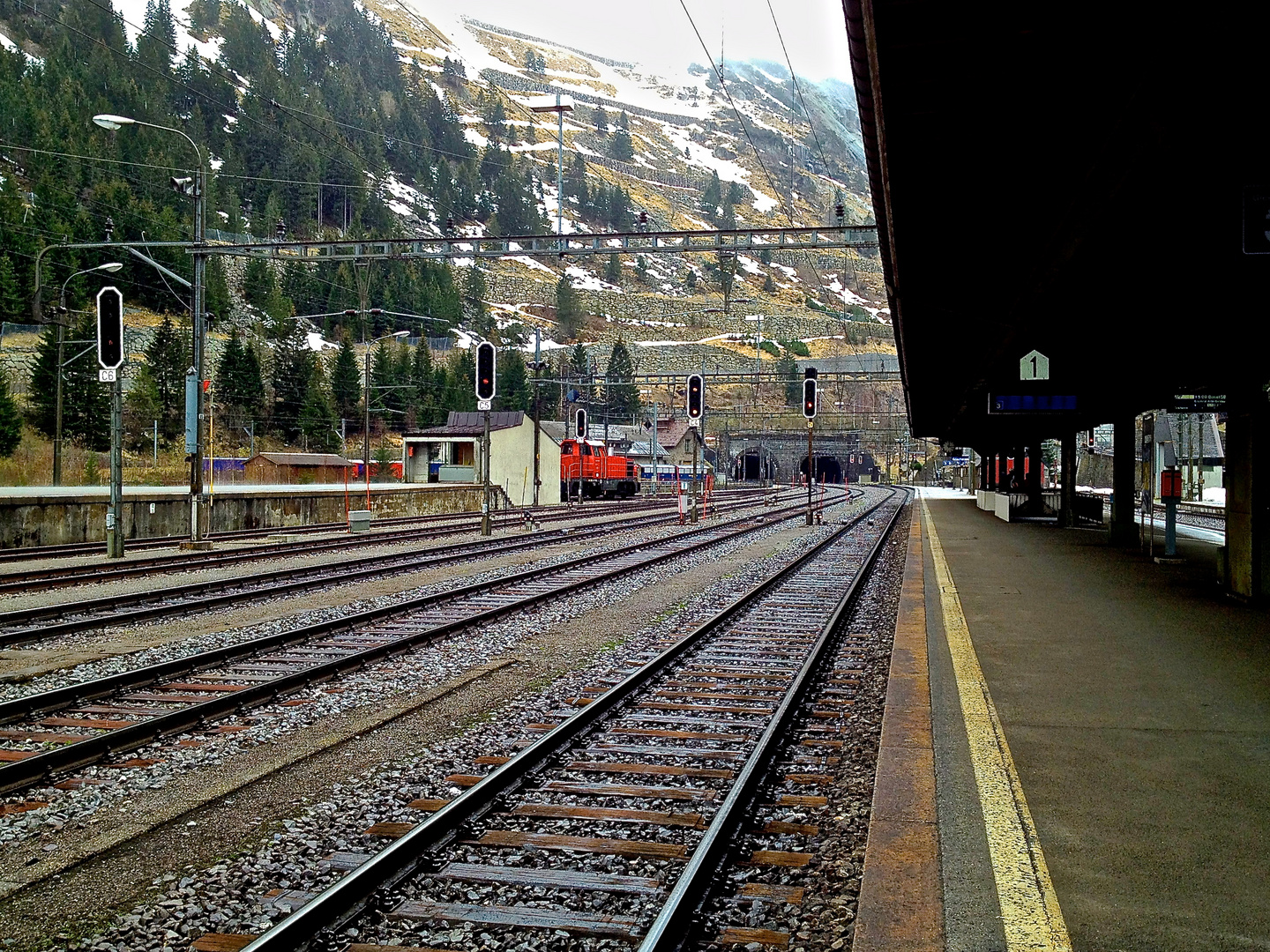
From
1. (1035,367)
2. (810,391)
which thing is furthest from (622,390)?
(1035,367)

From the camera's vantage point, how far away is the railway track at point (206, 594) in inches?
500

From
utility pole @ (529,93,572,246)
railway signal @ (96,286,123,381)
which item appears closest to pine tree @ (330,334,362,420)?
utility pole @ (529,93,572,246)

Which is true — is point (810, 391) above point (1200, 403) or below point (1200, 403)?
above

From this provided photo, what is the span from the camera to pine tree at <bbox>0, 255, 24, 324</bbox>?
7006 cm

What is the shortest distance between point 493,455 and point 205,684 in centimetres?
4245

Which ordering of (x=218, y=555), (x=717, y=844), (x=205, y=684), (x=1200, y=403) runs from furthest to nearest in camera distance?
(x=218, y=555) → (x=1200, y=403) → (x=205, y=684) → (x=717, y=844)

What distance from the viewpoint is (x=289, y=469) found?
201 feet

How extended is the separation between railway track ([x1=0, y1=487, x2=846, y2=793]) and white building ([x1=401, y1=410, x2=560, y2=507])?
34486 mm

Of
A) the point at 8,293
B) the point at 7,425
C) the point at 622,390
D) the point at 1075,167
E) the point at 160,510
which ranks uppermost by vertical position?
the point at 8,293

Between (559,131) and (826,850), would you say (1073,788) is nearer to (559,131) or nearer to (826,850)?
(826,850)

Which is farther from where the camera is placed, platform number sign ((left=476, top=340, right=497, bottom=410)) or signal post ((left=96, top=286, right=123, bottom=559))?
platform number sign ((left=476, top=340, right=497, bottom=410))

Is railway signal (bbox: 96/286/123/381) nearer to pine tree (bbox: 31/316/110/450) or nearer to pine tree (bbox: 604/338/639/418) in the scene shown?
pine tree (bbox: 31/316/110/450)

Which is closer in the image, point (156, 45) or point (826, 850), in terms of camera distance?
point (826, 850)

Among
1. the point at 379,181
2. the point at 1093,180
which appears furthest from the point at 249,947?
the point at 379,181
